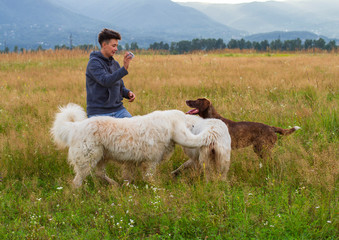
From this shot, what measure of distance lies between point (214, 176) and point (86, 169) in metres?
1.70

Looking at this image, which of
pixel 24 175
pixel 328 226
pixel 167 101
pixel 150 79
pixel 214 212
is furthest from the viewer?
pixel 150 79

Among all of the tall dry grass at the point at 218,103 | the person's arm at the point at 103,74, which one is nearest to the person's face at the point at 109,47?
the person's arm at the point at 103,74

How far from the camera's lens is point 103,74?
463cm

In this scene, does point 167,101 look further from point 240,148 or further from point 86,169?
point 86,169

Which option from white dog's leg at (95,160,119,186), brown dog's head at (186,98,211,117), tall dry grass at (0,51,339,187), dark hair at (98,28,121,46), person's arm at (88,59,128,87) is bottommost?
white dog's leg at (95,160,119,186)

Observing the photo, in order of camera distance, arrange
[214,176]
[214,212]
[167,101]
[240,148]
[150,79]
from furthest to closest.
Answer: [150,79]
[167,101]
[240,148]
[214,176]
[214,212]

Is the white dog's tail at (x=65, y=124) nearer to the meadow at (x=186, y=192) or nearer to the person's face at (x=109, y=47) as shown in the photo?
the meadow at (x=186, y=192)

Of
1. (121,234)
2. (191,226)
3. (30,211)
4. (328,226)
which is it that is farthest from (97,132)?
(328,226)

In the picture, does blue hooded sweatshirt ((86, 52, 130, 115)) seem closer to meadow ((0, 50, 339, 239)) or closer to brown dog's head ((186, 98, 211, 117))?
meadow ((0, 50, 339, 239))

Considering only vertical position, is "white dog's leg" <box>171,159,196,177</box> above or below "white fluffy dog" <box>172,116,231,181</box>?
below

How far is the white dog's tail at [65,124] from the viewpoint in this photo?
4179 mm

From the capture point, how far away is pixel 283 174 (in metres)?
4.17

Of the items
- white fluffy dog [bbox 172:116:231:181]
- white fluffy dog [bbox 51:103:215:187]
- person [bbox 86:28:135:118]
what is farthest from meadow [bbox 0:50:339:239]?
person [bbox 86:28:135:118]

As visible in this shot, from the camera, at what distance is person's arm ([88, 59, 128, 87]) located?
4.41 metres
